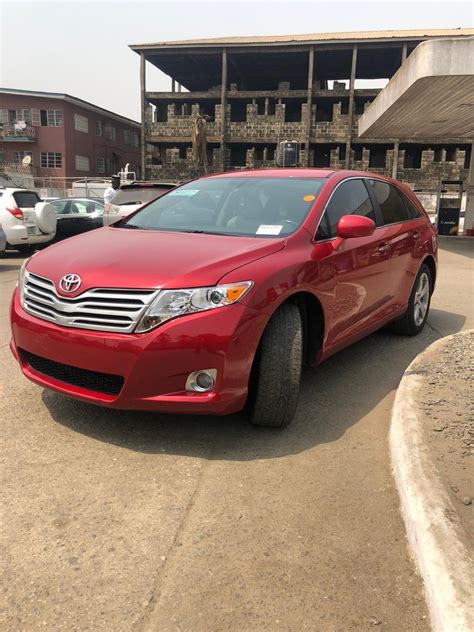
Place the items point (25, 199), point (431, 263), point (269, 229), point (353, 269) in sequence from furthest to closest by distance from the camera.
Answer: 1. point (25, 199)
2. point (431, 263)
3. point (353, 269)
4. point (269, 229)

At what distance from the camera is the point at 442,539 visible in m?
2.09

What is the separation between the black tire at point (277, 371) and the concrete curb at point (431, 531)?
67 cm

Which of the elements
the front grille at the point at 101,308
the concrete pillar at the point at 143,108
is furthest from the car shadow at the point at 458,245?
the concrete pillar at the point at 143,108

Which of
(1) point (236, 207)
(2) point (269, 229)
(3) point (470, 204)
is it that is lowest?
(3) point (470, 204)

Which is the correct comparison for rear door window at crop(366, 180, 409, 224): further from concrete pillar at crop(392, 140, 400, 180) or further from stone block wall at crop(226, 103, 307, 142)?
stone block wall at crop(226, 103, 307, 142)

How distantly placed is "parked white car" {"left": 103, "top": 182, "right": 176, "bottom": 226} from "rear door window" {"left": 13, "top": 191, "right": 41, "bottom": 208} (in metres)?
1.83

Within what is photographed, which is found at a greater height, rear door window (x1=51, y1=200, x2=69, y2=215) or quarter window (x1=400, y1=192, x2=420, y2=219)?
quarter window (x1=400, y1=192, x2=420, y2=219)

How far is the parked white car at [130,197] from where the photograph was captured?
1103 cm

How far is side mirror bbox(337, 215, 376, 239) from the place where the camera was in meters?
3.71

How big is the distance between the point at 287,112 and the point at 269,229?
133 feet

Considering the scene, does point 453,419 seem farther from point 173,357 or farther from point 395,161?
point 395,161

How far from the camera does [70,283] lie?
119 inches

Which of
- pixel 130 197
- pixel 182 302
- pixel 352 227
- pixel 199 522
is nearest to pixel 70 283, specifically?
pixel 182 302

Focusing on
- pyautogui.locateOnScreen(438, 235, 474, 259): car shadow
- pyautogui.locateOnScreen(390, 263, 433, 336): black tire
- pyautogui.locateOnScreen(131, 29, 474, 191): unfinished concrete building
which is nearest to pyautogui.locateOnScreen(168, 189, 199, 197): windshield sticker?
pyautogui.locateOnScreen(390, 263, 433, 336): black tire
